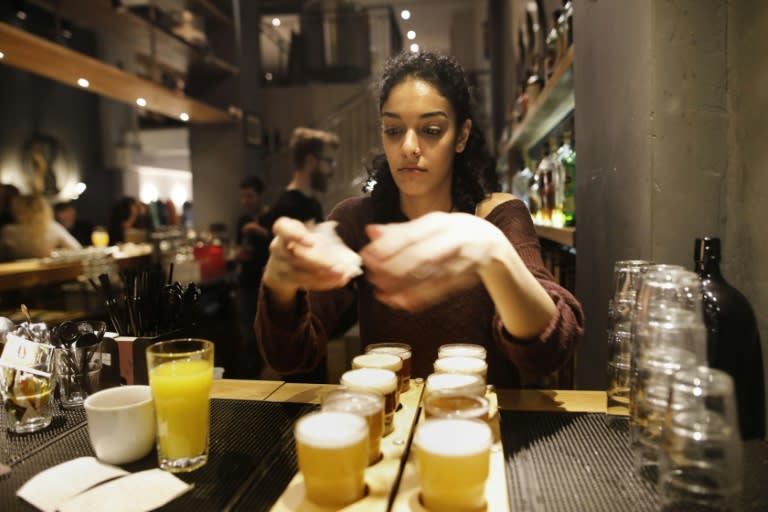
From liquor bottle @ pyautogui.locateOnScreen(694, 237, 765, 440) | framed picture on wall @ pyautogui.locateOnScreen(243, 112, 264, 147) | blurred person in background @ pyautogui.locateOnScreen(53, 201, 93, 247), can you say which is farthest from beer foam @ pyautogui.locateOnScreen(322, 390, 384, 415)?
framed picture on wall @ pyautogui.locateOnScreen(243, 112, 264, 147)

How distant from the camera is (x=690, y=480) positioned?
0.71 m

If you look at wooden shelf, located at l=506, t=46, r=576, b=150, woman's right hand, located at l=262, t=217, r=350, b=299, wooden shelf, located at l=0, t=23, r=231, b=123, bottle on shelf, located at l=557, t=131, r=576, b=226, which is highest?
wooden shelf, located at l=0, t=23, r=231, b=123

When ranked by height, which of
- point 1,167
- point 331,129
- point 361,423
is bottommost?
point 361,423

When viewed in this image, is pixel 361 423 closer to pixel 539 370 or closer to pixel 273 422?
pixel 273 422

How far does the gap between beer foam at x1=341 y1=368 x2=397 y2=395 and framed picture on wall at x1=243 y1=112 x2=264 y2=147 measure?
5.98m

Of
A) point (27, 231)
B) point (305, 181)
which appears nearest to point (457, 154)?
point (305, 181)

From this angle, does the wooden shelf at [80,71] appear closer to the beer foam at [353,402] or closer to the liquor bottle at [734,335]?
the beer foam at [353,402]

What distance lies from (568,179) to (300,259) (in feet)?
4.96

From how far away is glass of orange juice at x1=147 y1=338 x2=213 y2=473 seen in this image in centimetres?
88

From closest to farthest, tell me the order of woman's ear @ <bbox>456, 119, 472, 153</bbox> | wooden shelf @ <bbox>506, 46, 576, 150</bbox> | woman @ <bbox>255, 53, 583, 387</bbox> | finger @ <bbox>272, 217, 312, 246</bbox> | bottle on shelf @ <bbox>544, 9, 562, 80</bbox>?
woman @ <bbox>255, 53, 583, 387</bbox> < finger @ <bbox>272, 217, 312, 246</bbox> < woman's ear @ <bbox>456, 119, 472, 153</bbox> < wooden shelf @ <bbox>506, 46, 576, 150</bbox> < bottle on shelf @ <bbox>544, 9, 562, 80</bbox>

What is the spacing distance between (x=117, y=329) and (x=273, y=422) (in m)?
0.44

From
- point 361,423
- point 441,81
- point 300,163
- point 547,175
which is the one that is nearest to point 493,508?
point 361,423

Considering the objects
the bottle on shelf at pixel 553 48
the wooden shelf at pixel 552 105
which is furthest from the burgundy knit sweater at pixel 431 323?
the bottle on shelf at pixel 553 48

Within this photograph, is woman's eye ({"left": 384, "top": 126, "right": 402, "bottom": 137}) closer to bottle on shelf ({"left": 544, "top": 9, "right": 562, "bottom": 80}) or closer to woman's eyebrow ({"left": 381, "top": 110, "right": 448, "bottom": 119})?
woman's eyebrow ({"left": 381, "top": 110, "right": 448, "bottom": 119})
